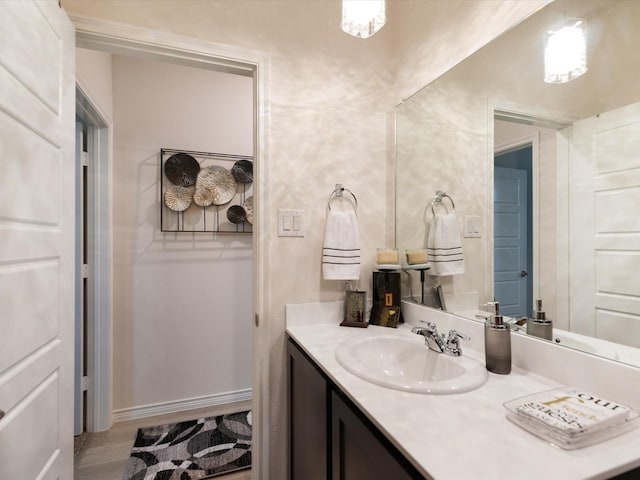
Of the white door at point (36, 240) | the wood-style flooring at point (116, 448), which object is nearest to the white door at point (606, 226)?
the white door at point (36, 240)

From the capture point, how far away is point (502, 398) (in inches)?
30.4

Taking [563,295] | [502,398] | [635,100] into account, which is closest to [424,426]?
[502,398]

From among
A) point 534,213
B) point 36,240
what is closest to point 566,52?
point 534,213

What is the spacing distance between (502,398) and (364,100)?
4.50 feet

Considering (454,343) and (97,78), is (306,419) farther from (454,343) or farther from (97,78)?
(97,78)

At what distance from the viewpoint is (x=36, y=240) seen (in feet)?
3.07

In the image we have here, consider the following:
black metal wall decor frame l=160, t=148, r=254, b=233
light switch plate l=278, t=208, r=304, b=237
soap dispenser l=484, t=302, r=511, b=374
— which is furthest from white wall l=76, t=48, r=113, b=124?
soap dispenser l=484, t=302, r=511, b=374

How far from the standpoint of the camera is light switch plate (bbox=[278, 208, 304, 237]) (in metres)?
1.44

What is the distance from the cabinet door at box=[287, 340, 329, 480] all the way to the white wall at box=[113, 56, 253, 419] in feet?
3.92

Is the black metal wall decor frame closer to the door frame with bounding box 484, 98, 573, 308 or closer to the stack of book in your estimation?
the door frame with bounding box 484, 98, 573, 308

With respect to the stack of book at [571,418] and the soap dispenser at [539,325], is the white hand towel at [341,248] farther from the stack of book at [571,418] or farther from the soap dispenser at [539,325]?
the stack of book at [571,418]

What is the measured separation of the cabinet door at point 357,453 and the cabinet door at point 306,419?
8cm

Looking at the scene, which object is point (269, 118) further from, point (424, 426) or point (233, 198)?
point (424, 426)

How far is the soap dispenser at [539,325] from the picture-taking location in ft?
3.05
